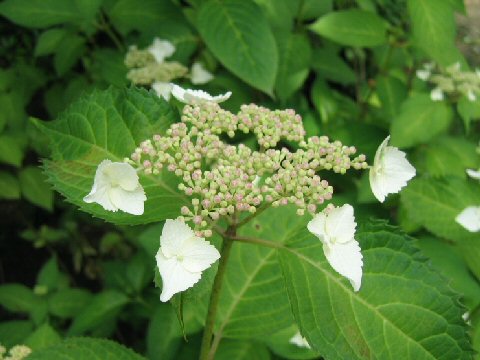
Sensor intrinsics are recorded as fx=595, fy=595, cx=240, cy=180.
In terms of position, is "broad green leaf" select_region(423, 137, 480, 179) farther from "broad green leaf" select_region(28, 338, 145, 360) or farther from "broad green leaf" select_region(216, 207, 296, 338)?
"broad green leaf" select_region(28, 338, 145, 360)

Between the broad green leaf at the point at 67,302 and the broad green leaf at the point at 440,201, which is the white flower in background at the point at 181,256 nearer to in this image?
the broad green leaf at the point at 440,201

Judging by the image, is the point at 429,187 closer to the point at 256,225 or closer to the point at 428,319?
the point at 256,225

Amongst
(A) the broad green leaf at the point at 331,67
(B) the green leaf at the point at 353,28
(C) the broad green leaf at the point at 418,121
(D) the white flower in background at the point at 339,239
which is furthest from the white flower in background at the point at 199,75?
(D) the white flower in background at the point at 339,239

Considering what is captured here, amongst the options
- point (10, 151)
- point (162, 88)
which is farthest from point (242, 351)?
point (10, 151)

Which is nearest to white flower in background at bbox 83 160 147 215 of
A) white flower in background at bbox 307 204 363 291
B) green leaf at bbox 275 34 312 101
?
white flower in background at bbox 307 204 363 291

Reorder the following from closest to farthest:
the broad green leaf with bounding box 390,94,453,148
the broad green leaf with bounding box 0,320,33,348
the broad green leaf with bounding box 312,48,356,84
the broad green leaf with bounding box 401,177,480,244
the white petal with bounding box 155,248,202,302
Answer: the white petal with bounding box 155,248,202,302 → the broad green leaf with bounding box 401,177,480,244 → the broad green leaf with bounding box 0,320,33,348 → the broad green leaf with bounding box 390,94,453,148 → the broad green leaf with bounding box 312,48,356,84

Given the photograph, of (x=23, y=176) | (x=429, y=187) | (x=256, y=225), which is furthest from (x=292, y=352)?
(x=23, y=176)
